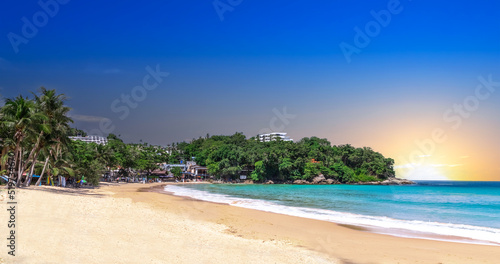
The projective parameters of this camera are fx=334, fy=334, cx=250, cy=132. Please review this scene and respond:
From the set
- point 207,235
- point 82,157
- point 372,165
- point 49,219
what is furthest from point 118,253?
point 372,165

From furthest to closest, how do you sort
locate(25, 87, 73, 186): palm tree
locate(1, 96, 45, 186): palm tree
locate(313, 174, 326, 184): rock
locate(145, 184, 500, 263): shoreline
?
1. locate(313, 174, 326, 184): rock
2. locate(25, 87, 73, 186): palm tree
3. locate(1, 96, 45, 186): palm tree
4. locate(145, 184, 500, 263): shoreline

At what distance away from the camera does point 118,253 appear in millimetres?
7156

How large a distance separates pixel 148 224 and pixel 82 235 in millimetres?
2991

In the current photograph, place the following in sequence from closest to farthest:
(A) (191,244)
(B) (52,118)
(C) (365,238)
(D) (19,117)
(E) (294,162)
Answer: (A) (191,244) < (C) (365,238) < (D) (19,117) < (B) (52,118) < (E) (294,162)

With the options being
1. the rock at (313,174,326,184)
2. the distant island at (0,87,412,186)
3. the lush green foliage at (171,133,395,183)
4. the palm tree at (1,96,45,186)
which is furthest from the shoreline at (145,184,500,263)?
the rock at (313,174,326,184)

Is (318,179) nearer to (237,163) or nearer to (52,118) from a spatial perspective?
(237,163)

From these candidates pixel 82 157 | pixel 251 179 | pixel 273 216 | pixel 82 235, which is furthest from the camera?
pixel 251 179

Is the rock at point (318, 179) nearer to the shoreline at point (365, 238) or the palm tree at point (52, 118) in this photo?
the palm tree at point (52, 118)

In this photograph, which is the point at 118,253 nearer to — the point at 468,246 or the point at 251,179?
→ the point at 468,246

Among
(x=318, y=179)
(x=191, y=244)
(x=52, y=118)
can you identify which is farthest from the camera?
(x=318, y=179)

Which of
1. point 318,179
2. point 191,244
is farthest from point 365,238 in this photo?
point 318,179

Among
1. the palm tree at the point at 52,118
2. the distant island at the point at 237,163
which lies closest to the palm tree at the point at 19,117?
the palm tree at the point at 52,118

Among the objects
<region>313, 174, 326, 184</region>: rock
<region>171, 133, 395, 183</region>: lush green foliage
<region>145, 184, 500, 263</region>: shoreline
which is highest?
<region>171, 133, 395, 183</region>: lush green foliage

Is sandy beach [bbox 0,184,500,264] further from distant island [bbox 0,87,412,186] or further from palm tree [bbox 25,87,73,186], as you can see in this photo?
distant island [bbox 0,87,412,186]
